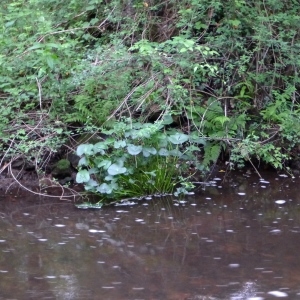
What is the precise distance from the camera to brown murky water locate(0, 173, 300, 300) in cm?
527

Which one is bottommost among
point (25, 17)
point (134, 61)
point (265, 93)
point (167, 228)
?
point (167, 228)

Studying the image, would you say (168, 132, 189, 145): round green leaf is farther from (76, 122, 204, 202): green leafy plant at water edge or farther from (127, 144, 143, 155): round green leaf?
(127, 144, 143, 155): round green leaf

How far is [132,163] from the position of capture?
772 cm

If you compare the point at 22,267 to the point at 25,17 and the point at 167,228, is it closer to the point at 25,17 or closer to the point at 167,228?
the point at 167,228

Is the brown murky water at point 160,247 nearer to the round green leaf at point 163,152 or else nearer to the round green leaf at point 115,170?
the round green leaf at point 115,170

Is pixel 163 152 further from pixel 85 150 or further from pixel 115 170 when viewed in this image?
pixel 85 150

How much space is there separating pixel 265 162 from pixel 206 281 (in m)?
3.41

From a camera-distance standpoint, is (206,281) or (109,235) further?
(109,235)

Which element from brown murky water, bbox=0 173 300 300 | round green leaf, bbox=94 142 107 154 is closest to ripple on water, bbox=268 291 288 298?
brown murky water, bbox=0 173 300 300

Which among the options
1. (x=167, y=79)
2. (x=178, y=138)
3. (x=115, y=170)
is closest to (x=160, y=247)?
(x=115, y=170)

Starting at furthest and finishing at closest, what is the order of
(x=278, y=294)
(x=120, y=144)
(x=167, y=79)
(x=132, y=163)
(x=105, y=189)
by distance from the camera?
(x=167, y=79), (x=132, y=163), (x=120, y=144), (x=105, y=189), (x=278, y=294)

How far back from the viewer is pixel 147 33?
30.6ft

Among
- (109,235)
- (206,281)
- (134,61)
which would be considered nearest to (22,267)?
(109,235)

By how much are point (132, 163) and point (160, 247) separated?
1734 millimetres
